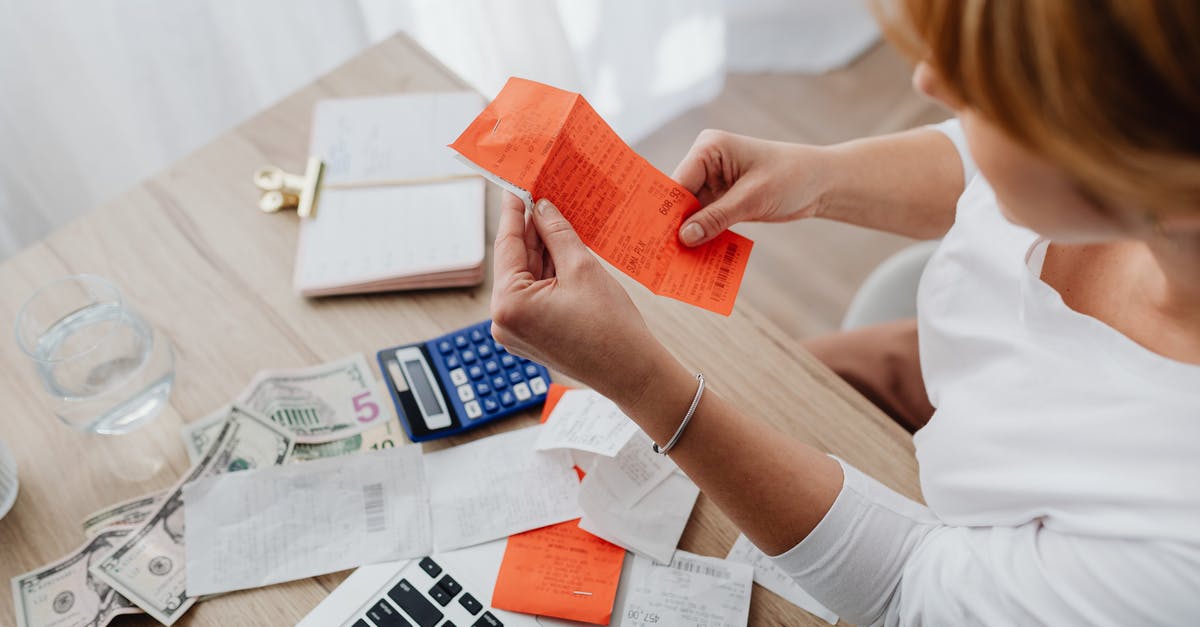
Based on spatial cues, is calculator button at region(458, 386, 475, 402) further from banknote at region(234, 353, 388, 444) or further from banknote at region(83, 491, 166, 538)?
banknote at region(83, 491, 166, 538)

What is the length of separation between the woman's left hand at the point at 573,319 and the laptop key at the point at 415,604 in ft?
0.81

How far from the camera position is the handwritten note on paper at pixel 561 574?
754mm

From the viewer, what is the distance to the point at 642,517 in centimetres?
80

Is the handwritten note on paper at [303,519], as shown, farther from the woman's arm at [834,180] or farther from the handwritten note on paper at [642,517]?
the woman's arm at [834,180]

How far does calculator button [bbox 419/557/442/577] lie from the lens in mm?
779

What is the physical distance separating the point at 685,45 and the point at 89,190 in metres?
1.38

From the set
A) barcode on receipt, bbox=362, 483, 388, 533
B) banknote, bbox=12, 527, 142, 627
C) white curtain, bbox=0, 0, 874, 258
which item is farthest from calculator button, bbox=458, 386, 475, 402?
white curtain, bbox=0, 0, 874, 258

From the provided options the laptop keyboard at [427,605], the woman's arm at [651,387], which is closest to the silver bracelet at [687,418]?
the woman's arm at [651,387]

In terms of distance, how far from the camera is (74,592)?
0.76 meters

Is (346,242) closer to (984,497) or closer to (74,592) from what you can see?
(74,592)

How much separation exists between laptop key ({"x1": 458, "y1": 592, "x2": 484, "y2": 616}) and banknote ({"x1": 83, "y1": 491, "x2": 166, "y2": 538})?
322mm

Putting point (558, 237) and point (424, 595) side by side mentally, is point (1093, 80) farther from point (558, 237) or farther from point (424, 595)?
point (424, 595)

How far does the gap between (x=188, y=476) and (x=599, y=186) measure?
50cm

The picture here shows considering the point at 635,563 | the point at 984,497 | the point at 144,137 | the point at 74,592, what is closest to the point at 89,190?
the point at 144,137
